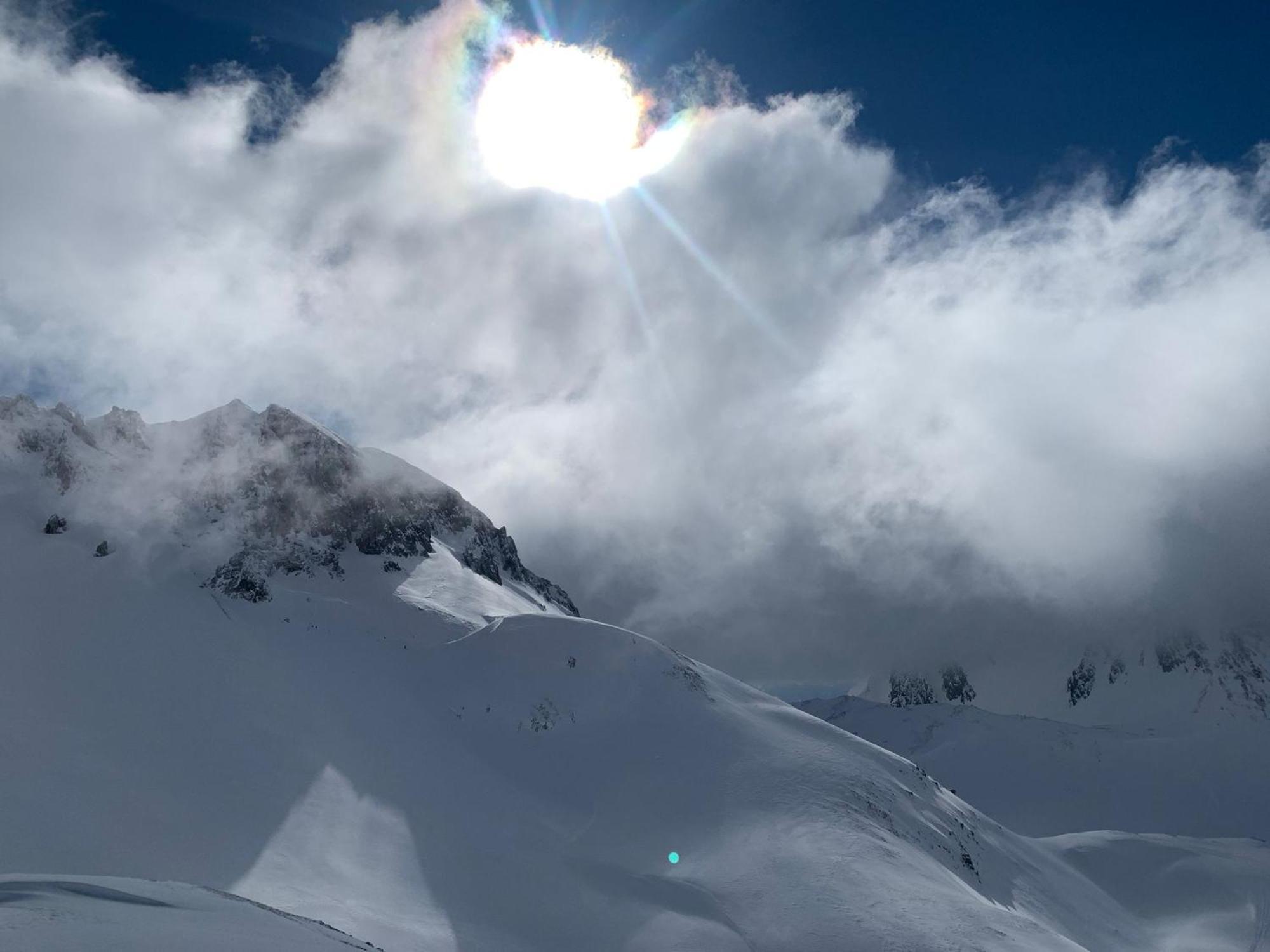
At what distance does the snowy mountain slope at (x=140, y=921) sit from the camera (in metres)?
11.7

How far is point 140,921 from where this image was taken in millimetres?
13164

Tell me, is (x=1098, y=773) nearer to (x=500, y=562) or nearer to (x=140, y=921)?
(x=500, y=562)

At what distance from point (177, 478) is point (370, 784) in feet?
163

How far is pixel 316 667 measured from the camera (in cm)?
5412

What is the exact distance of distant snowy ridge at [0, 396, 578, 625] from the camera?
71.2 meters

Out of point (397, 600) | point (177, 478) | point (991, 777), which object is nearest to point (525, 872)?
point (397, 600)

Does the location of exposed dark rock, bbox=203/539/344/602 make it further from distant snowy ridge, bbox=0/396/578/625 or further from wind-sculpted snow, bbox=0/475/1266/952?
wind-sculpted snow, bbox=0/475/1266/952

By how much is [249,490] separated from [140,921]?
231 ft

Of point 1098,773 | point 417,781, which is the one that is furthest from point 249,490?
point 1098,773

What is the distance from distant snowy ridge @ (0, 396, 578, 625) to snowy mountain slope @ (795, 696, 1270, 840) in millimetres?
77771

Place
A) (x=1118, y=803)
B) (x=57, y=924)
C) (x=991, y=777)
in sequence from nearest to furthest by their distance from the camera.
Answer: (x=57, y=924) < (x=1118, y=803) < (x=991, y=777)

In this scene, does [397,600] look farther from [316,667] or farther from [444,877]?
[444,877]

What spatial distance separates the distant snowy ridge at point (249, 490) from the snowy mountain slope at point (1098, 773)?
77.8 meters

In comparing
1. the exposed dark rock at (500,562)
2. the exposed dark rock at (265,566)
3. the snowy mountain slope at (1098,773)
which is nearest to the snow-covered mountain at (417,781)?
the exposed dark rock at (265,566)
